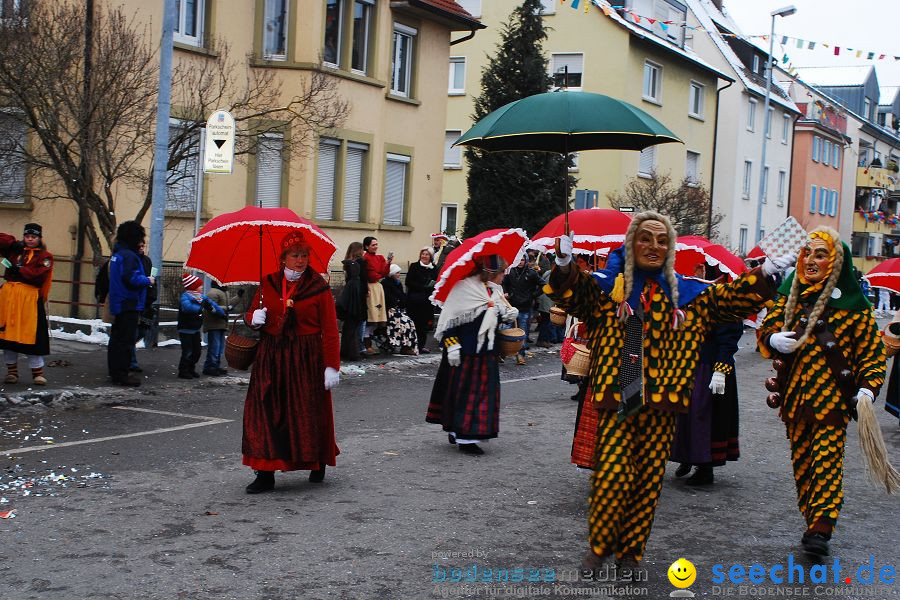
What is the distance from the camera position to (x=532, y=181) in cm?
2712

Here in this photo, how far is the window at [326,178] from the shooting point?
70.7ft

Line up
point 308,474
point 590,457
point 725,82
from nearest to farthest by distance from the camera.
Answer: point 590,457, point 308,474, point 725,82

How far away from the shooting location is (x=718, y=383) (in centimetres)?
756

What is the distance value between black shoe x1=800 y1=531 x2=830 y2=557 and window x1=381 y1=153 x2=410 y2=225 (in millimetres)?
18291

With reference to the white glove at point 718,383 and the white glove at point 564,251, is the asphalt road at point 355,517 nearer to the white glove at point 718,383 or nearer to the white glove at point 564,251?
the white glove at point 718,383

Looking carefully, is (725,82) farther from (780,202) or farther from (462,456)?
(462,456)

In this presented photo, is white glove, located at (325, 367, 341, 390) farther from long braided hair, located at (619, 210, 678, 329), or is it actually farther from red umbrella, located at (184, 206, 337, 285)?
long braided hair, located at (619, 210, 678, 329)

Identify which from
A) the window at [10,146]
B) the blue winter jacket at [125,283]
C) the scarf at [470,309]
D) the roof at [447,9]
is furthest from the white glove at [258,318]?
the roof at [447,9]

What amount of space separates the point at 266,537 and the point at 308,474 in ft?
6.27

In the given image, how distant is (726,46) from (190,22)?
103 ft

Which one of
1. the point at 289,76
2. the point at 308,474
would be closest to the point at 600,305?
the point at 308,474

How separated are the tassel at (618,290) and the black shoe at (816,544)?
1.86 meters

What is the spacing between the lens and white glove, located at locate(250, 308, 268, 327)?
24.2 ft

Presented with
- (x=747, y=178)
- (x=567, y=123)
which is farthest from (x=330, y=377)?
(x=747, y=178)
